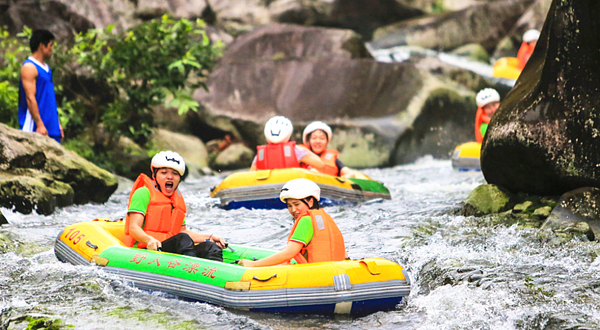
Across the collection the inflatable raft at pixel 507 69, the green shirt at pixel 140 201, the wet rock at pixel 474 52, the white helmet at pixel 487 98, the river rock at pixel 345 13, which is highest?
the river rock at pixel 345 13

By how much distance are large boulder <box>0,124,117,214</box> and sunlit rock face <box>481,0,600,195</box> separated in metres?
5.44

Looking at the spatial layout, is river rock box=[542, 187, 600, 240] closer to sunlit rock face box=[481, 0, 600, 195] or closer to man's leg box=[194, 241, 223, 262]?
sunlit rock face box=[481, 0, 600, 195]

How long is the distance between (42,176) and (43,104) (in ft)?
3.02

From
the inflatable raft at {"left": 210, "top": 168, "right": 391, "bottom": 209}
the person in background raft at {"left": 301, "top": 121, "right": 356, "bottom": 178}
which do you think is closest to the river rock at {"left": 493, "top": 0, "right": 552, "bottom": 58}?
the person in background raft at {"left": 301, "top": 121, "right": 356, "bottom": 178}

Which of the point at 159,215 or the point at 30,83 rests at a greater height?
the point at 30,83

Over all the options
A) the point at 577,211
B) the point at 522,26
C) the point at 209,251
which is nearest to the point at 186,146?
the point at 209,251

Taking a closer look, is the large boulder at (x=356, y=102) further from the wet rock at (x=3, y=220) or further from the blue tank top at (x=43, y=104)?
the wet rock at (x=3, y=220)

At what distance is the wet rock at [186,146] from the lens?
1370 cm

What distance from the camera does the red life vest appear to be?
9.14 metres

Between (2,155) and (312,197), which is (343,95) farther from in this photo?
(312,197)

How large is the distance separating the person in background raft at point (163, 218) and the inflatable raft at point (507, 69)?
12346 mm

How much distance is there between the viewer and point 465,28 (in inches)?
858

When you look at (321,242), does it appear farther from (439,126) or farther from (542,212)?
(439,126)

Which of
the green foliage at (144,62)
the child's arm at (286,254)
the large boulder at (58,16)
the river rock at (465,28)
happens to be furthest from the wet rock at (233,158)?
the child's arm at (286,254)
